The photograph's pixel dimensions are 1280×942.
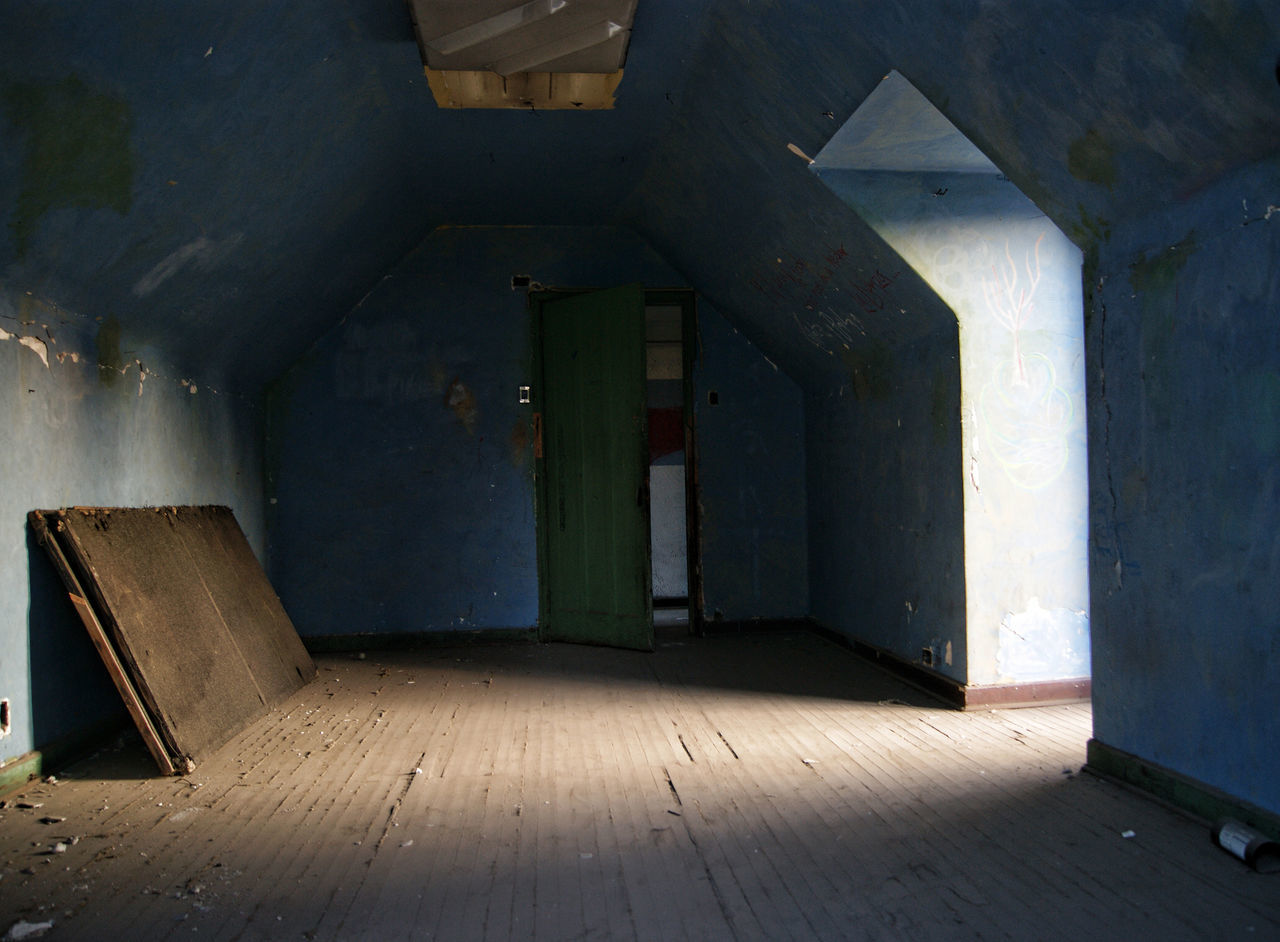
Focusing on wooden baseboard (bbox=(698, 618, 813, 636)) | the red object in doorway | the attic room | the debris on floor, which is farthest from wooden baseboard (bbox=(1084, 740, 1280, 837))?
the red object in doorway

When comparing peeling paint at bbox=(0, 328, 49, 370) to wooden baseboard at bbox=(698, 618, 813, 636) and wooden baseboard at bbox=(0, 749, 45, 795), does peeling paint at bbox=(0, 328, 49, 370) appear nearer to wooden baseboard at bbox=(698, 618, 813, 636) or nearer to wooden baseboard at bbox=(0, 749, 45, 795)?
wooden baseboard at bbox=(0, 749, 45, 795)

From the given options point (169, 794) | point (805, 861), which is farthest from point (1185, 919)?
point (169, 794)

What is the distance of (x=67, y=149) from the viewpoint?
236 cm

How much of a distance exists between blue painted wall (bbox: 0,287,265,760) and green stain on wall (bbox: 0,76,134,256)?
414 mm

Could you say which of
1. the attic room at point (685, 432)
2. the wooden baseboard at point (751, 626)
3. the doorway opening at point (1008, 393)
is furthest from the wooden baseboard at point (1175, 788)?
the wooden baseboard at point (751, 626)

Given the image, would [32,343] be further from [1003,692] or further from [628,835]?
[1003,692]

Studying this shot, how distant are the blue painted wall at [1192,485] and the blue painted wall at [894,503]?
3.26 feet

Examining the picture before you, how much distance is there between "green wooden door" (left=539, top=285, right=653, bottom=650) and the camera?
5.29 metres

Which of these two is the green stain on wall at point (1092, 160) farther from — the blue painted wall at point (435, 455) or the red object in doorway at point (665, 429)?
the red object in doorway at point (665, 429)

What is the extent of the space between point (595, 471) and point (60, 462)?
2.99 m

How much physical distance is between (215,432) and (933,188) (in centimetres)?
382

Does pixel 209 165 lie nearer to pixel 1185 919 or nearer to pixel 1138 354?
pixel 1138 354

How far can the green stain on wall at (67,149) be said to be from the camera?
2164 millimetres

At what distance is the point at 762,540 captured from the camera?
5.92 m
